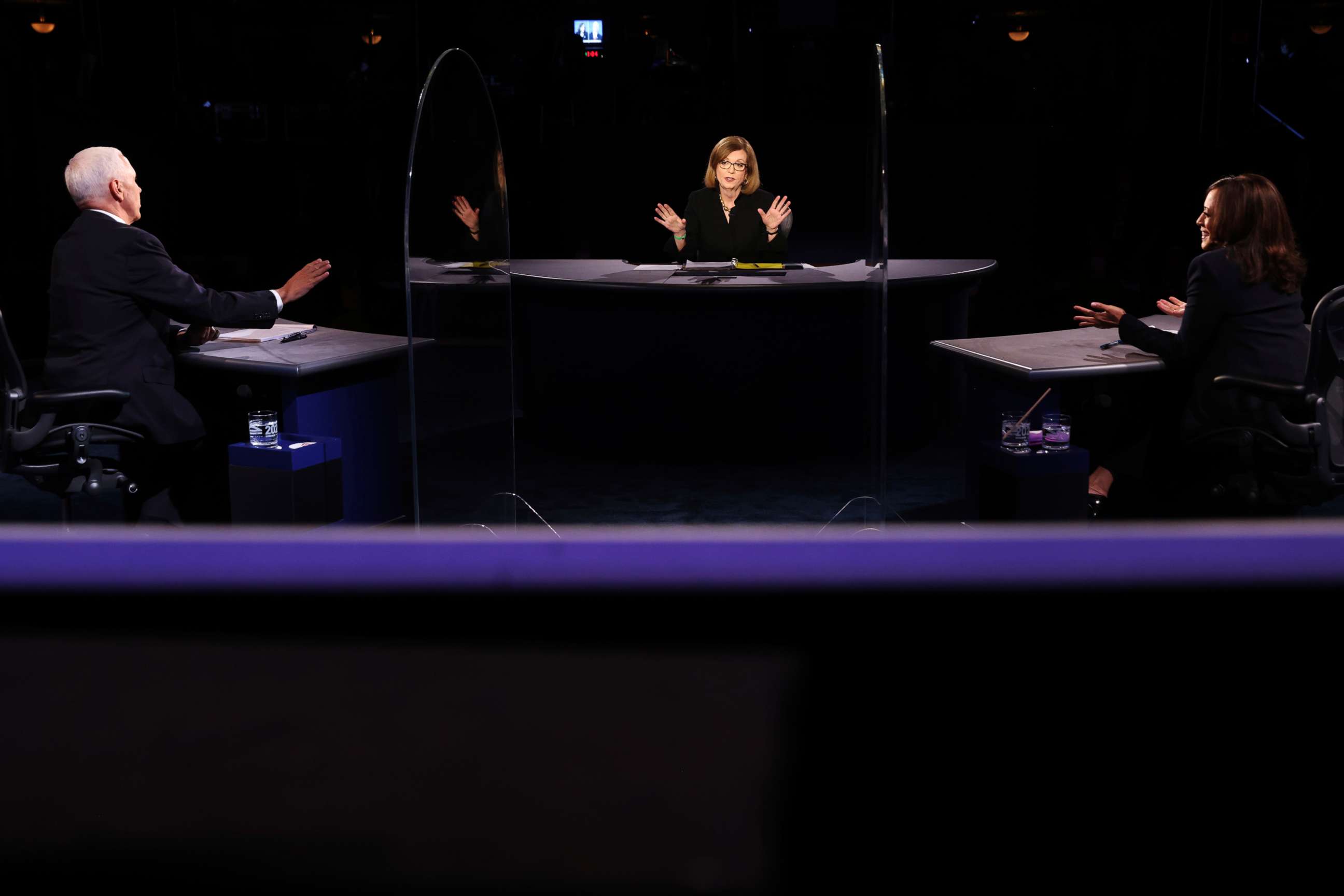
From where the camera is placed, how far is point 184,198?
1012 centimetres

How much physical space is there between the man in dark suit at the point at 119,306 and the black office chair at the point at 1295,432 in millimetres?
2930

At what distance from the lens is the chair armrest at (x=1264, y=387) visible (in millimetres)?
3273

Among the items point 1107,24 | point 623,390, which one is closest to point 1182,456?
point 623,390

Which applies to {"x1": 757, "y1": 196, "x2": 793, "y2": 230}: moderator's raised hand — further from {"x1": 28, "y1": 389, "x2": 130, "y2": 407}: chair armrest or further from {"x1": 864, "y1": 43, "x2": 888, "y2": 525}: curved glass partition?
{"x1": 28, "y1": 389, "x2": 130, "y2": 407}: chair armrest

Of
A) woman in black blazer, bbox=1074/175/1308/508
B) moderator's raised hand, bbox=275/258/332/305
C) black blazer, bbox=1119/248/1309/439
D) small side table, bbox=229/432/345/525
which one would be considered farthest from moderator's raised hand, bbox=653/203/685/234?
black blazer, bbox=1119/248/1309/439

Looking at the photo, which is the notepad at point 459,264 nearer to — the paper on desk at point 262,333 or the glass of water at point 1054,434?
the paper on desk at point 262,333

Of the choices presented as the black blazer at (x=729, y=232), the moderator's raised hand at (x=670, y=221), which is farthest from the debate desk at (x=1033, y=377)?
the moderator's raised hand at (x=670, y=221)

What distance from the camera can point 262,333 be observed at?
155 inches

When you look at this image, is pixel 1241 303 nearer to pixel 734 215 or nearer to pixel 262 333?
pixel 734 215

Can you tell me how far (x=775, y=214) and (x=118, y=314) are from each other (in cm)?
293

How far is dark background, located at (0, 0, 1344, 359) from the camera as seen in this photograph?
27.0 ft

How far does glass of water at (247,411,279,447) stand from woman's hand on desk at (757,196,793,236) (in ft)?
8.57

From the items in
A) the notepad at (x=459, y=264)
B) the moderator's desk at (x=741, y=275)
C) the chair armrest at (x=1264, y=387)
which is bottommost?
the chair armrest at (x=1264, y=387)

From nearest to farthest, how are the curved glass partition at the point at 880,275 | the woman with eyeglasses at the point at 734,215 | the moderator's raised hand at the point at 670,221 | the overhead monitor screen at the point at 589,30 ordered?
1. the curved glass partition at the point at 880,275
2. the woman with eyeglasses at the point at 734,215
3. the moderator's raised hand at the point at 670,221
4. the overhead monitor screen at the point at 589,30
